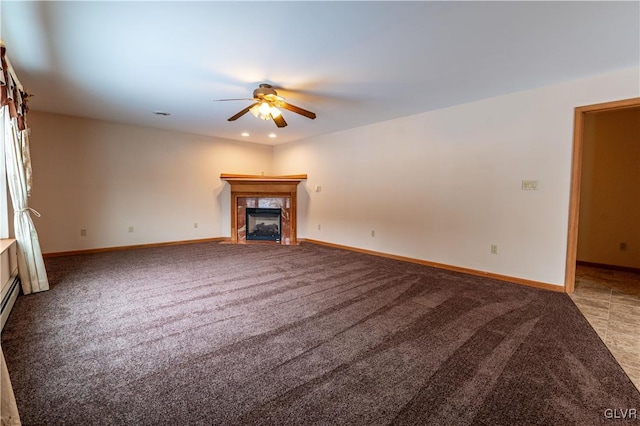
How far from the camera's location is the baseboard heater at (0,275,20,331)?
2.31 metres

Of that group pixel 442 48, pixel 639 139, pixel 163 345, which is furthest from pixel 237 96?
pixel 639 139

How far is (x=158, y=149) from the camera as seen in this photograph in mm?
5500

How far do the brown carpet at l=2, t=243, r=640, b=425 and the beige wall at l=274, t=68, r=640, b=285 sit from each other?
0.66 m

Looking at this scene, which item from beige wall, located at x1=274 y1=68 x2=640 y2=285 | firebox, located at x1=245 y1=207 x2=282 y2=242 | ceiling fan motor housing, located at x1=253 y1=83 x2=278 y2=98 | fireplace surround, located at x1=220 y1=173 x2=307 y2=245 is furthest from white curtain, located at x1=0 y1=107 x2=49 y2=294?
beige wall, located at x1=274 y1=68 x2=640 y2=285

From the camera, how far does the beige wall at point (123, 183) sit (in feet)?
14.7

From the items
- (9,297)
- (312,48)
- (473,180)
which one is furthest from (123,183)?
(473,180)

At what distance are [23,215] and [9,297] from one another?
3.02 feet

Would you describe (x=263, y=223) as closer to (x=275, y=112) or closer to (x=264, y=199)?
(x=264, y=199)

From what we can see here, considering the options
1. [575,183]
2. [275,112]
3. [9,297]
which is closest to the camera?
[9,297]

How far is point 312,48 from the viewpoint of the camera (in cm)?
239

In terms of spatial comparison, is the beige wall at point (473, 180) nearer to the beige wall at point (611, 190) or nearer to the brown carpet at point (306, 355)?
the brown carpet at point (306, 355)

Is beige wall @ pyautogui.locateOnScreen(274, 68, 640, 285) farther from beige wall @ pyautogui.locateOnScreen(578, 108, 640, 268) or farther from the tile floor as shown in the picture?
beige wall @ pyautogui.locateOnScreen(578, 108, 640, 268)

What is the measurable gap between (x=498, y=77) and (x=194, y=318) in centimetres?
391

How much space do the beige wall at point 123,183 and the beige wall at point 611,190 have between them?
6.66 m
